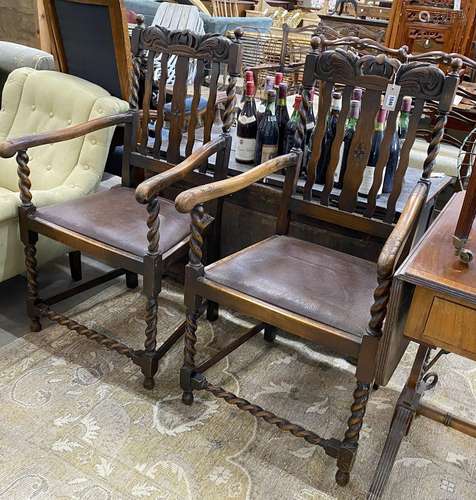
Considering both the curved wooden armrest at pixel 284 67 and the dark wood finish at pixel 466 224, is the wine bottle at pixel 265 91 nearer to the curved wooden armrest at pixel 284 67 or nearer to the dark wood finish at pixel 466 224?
the curved wooden armrest at pixel 284 67

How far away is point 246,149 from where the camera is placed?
193 cm

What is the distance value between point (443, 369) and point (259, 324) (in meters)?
0.73

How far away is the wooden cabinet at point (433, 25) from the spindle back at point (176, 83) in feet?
9.77

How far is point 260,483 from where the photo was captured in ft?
4.60

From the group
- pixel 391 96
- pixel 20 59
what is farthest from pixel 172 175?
pixel 20 59

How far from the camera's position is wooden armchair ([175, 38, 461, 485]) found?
1275 millimetres

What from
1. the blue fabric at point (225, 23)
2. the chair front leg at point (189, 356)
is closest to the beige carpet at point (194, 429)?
the chair front leg at point (189, 356)

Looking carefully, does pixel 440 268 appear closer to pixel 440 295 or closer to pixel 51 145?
pixel 440 295

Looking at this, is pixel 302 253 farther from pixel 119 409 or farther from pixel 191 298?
pixel 119 409

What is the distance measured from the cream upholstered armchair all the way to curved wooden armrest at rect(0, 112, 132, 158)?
0.27 feet

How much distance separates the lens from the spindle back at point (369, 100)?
4.67 feet

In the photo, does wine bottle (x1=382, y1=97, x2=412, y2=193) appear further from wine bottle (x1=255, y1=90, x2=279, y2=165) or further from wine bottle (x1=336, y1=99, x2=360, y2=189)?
wine bottle (x1=255, y1=90, x2=279, y2=165)

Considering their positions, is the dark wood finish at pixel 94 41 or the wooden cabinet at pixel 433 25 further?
the wooden cabinet at pixel 433 25

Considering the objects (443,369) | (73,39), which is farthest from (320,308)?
(73,39)
